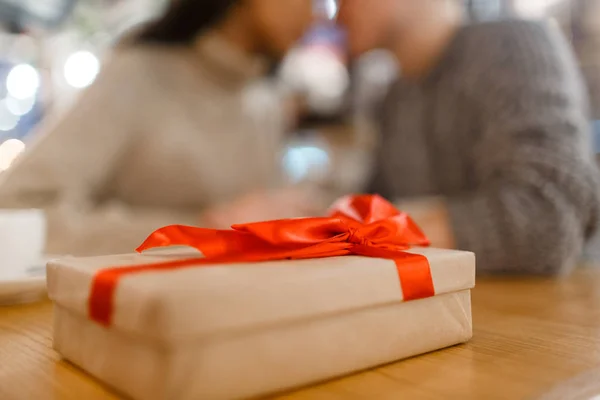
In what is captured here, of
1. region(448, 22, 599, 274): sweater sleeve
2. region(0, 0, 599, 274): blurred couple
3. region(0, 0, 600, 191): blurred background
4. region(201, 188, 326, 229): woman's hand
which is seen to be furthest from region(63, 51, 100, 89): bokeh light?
region(448, 22, 599, 274): sweater sleeve

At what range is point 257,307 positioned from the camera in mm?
255

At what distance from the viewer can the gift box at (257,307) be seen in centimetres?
24

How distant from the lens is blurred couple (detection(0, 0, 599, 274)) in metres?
0.75

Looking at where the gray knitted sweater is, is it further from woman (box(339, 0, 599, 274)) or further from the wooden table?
the wooden table

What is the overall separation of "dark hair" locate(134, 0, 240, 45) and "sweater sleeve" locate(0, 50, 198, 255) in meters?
Result: 0.11

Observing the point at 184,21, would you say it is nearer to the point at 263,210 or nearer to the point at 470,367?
the point at 263,210

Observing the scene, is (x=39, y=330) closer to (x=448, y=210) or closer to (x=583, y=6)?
(x=448, y=210)

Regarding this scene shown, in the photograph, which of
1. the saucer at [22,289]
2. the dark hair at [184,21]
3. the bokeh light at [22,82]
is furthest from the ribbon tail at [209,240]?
the bokeh light at [22,82]

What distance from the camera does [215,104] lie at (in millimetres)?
1277

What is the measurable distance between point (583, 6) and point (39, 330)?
1.58 meters

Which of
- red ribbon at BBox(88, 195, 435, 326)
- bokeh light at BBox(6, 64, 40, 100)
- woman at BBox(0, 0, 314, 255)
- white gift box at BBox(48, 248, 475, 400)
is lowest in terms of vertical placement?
white gift box at BBox(48, 248, 475, 400)

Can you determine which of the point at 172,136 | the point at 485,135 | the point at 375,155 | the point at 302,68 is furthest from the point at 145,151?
the point at 302,68

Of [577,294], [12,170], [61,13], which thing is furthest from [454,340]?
[61,13]

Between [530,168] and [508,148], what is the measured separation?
6 centimetres
